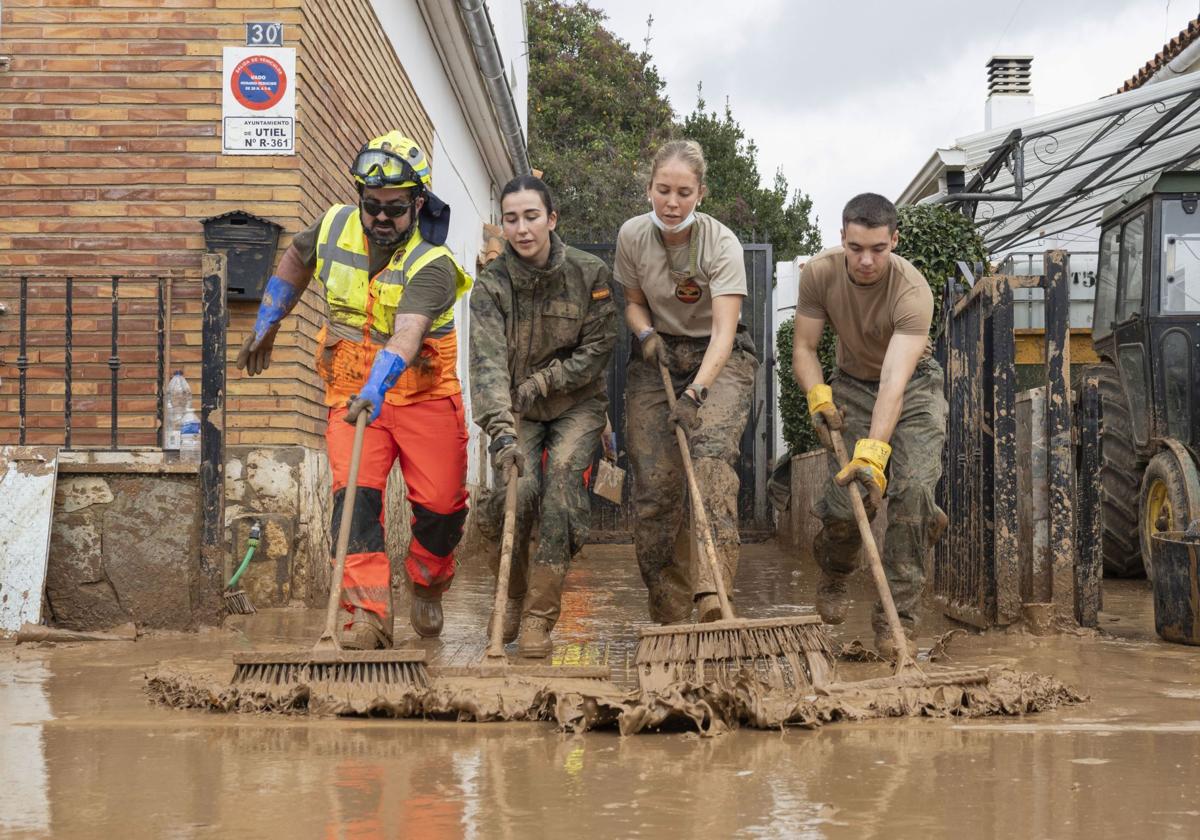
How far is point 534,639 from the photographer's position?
5.48m

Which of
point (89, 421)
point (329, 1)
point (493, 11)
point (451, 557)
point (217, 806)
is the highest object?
point (493, 11)

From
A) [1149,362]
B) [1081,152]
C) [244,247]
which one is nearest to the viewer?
[244,247]

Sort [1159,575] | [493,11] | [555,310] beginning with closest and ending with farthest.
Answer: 1. [555,310]
2. [1159,575]
3. [493,11]

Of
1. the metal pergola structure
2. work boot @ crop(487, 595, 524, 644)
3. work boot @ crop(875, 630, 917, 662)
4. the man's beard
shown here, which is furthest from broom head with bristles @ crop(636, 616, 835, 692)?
the metal pergola structure

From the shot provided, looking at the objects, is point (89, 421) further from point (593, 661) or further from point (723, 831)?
point (723, 831)

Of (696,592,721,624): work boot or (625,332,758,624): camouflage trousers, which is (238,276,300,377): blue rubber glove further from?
(696,592,721,624): work boot

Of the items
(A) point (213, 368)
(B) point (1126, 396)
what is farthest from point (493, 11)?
(A) point (213, 368)

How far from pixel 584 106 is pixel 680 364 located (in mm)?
28358

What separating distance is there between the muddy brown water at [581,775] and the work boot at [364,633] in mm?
754

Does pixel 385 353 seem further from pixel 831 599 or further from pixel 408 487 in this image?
pixel 831 599

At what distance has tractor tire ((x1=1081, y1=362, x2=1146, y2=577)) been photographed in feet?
30.9

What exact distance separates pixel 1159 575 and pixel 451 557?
3.06 m

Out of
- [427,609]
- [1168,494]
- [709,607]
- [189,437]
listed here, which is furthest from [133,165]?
[1168,494]

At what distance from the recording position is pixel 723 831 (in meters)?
2.86
